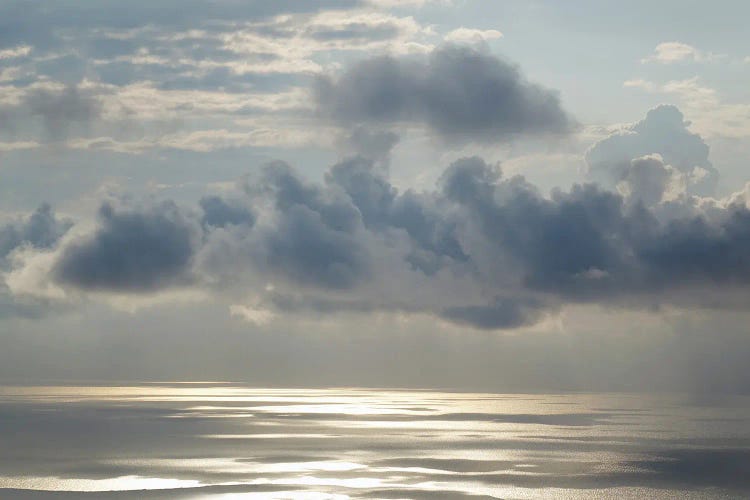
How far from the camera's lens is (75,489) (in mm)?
80938

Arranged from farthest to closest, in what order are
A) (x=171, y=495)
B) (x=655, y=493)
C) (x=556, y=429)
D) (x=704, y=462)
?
(x=556, y=429) → (x=704, y=462) → (x=655, y=493) → (x=171, y=495)

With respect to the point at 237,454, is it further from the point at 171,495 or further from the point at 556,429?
the point at 556,429

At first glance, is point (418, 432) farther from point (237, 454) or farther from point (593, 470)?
point (593, 470)

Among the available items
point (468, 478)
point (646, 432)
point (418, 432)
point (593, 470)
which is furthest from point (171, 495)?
point (646, 432)

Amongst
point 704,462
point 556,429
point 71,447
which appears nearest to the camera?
point 704,462

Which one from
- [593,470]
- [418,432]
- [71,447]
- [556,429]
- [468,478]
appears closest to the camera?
[468,478]

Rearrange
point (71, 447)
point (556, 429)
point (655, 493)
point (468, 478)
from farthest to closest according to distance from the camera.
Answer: point (556, 429) < point (71, 447) < point (468, 478) < point (655, 493)

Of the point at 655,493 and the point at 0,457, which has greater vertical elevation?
the point at 0,457

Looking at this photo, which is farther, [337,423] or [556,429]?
[337,423]

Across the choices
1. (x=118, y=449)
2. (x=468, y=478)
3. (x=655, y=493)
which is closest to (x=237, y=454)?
(x=118, y=449)

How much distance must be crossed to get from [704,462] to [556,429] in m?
67.1

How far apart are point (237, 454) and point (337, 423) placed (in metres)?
75.0

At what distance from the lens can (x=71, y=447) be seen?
12156 centimetres

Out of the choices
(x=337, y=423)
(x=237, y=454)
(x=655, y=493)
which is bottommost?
(x=655, y=493)
